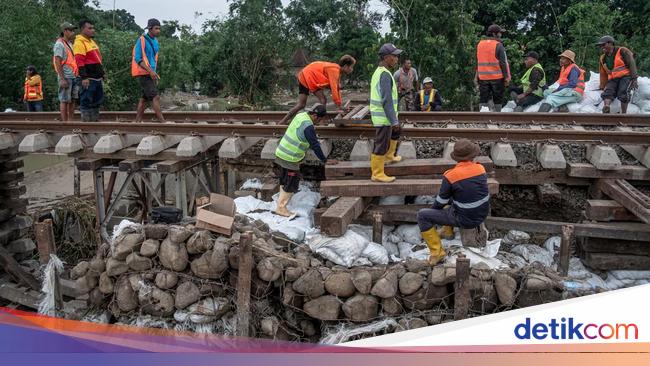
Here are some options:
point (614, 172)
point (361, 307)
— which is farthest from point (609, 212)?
point (361, 307)

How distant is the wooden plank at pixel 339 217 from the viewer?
576cm

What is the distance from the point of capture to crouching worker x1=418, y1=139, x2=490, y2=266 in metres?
5.21

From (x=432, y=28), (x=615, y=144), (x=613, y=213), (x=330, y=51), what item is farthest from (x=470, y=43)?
(x=330, y=51)

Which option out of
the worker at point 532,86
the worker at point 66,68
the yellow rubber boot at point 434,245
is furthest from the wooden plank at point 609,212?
the worker at point 66,68

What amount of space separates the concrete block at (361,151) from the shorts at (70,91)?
5.12 meters

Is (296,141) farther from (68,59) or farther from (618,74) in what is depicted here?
(618,74)

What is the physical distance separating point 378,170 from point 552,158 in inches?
84.5

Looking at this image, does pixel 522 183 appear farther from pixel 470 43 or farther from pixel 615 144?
pixel 470 43

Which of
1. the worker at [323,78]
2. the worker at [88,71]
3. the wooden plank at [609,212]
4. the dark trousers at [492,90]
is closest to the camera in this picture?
the wooden plank at [609,212]

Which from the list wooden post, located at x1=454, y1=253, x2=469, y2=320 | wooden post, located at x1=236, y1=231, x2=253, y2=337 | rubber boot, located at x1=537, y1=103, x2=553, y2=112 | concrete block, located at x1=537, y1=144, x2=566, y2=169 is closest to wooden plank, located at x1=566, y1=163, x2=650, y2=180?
concrete block, located at x1=537, y1=144, x2=566, y2=169

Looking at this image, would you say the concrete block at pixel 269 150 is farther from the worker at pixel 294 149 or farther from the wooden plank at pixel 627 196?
the wooden plank at pixel 627 196

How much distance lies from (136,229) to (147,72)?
3.46 m

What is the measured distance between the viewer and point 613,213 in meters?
6.17

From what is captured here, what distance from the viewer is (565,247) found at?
5.67 m
